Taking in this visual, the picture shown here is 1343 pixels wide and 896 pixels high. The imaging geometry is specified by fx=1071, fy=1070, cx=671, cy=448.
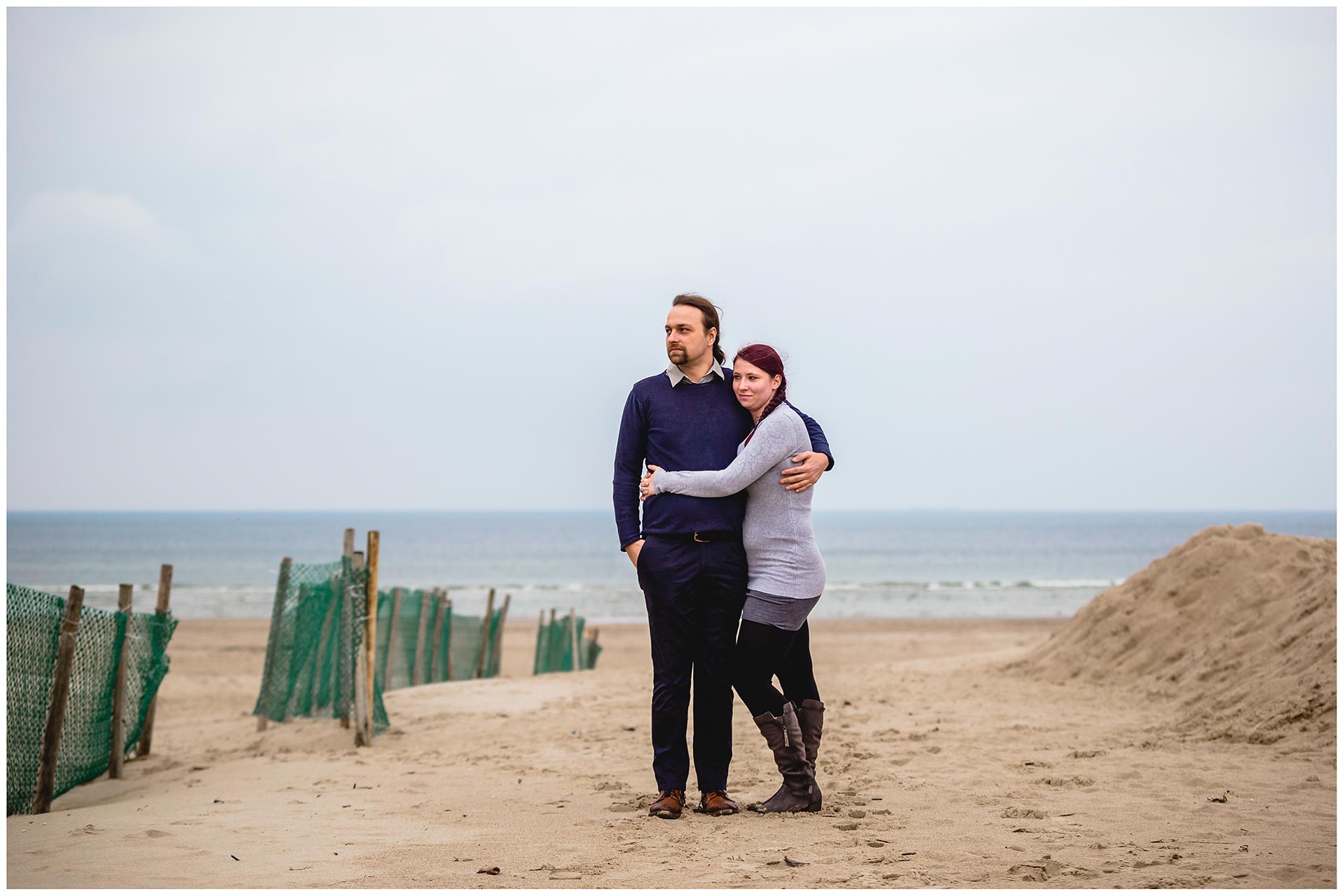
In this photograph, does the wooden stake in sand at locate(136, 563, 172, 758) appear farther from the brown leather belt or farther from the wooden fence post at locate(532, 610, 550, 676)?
the wooden fence post at locate(532, 610, 550, 676)

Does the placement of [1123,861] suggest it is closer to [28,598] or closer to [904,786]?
[904,786]

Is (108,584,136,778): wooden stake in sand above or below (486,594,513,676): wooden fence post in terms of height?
above

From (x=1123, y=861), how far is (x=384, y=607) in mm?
8740

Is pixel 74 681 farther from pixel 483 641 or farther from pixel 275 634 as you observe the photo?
pixel 483 641

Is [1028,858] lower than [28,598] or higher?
lower

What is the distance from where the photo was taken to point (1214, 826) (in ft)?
13.3

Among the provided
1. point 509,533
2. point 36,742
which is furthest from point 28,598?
point 509,533

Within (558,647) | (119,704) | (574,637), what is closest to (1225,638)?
(119,704)

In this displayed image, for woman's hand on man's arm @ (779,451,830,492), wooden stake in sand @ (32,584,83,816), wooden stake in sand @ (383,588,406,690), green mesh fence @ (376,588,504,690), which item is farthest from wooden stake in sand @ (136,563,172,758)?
woman's hand on man's arm @ (779,451,830,492)

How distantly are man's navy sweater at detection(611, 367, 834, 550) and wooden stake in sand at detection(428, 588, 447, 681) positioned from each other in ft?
26.9

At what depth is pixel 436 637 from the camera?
480 inches

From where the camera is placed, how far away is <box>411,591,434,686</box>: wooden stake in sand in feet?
38.5

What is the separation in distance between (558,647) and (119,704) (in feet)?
31.1

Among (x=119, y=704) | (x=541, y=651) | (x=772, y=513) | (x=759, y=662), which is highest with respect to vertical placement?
(x=772, y=513)
